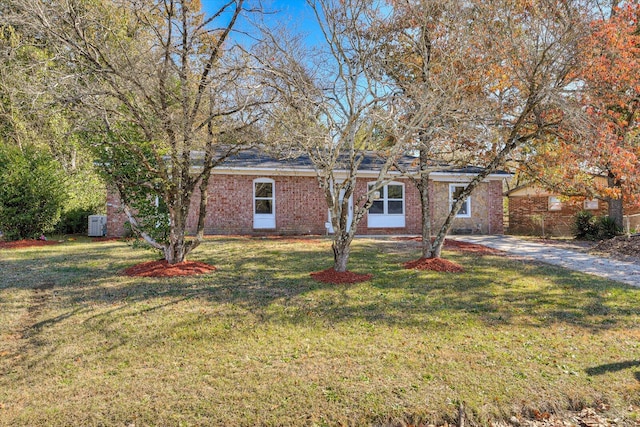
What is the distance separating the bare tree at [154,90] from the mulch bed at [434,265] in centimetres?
474

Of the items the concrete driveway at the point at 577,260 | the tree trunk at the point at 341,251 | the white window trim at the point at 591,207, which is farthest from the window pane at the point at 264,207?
the white window trim at the point at 591,207

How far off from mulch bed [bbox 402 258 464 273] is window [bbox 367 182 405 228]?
8685 mm

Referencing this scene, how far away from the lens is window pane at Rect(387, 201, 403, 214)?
18391mm

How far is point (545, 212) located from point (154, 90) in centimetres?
2079

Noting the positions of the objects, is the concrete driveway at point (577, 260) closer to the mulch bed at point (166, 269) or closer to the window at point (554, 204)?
the window at point (554, 204)

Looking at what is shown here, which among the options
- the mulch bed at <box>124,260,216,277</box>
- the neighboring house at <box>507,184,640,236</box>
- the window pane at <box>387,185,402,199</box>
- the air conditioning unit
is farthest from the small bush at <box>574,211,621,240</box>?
the air conditioning unit

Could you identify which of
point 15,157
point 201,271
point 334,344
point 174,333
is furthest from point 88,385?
point 15,157

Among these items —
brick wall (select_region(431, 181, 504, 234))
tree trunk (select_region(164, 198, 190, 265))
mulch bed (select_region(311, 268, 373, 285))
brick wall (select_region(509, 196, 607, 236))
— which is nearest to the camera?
mulch bed (select_region(311, 268, 373, 285))

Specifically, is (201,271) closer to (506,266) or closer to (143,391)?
(143,391)

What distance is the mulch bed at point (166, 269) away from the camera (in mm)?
8227

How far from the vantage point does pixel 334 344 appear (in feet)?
16.0

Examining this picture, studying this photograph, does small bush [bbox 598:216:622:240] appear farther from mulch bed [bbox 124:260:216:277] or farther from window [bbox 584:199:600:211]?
mulch bed [bbox 124:260:216:277]

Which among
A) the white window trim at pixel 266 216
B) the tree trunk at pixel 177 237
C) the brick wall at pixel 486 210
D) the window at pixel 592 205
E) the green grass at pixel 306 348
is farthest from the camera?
the window at pixel 592 205

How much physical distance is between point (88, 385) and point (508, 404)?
3.96 m
